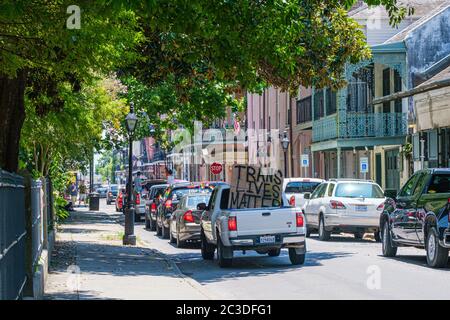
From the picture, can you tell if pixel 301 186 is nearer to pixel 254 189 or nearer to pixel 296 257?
pixel 254 189

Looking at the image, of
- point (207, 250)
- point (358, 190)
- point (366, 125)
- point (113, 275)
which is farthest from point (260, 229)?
point (366, 125)

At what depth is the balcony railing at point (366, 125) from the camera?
44.8m

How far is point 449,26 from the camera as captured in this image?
1708 inches

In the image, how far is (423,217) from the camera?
65.0 ft

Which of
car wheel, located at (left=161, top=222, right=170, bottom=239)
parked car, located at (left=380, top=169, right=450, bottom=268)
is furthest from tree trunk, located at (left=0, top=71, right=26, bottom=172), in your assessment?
car wheel, located at (left=161, top=222, right=170, bottom=239)

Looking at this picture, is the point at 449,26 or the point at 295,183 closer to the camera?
the point at 295,183

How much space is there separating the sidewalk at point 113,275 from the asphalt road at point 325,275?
0.49 metres

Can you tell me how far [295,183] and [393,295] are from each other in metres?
21.7

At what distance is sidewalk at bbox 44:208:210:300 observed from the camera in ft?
49.1

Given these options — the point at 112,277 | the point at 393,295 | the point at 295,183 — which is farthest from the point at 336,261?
the point at 295,183

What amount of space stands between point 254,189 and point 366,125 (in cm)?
2604

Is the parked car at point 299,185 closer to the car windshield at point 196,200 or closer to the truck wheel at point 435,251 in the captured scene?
the car windshield at point 196,200

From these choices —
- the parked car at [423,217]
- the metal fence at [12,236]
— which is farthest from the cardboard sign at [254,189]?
the metal fence at [12,236]
